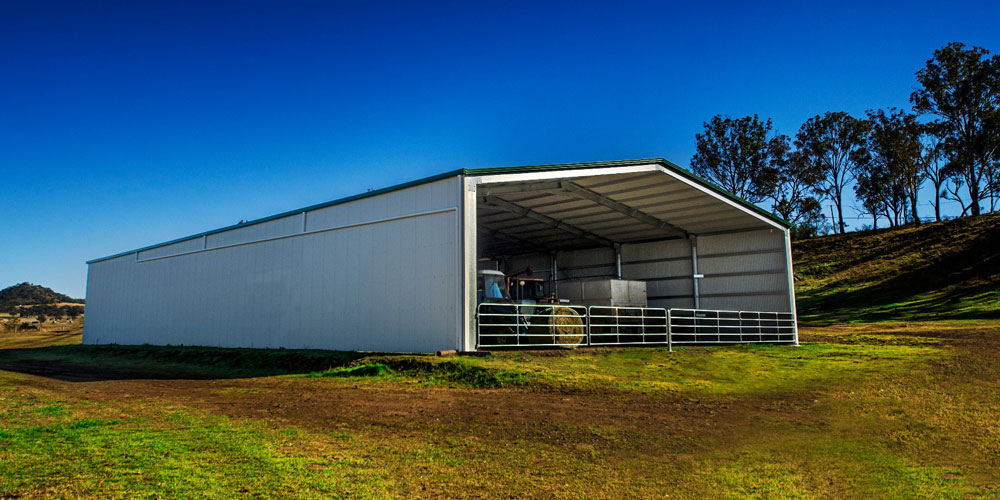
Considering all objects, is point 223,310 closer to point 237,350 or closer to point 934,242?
point 237,350

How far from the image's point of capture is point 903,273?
44562mm

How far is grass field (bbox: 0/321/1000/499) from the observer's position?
5.71 m

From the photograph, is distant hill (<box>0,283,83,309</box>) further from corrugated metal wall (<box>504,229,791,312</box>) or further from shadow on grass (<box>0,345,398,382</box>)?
corrugated metal wall (<box>504,229,791,312</box>)

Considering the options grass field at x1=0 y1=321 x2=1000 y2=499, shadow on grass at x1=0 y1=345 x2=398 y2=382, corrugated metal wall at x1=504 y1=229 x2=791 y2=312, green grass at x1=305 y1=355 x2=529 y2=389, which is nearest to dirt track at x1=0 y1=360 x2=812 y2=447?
grass field at x1=0 y1=321 x2=1000 y2=499

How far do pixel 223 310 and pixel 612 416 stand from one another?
17041 mm

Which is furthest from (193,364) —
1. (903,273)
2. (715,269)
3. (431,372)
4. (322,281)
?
(903,273)

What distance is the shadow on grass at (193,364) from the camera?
1493cm

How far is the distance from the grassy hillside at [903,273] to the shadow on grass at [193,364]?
95.2 feet

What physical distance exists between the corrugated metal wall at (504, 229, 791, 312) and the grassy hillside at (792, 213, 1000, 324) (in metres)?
13.2

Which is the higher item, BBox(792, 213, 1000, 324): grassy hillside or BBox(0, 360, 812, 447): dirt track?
BBox(792, 213, 1000, 324): grassy hillside

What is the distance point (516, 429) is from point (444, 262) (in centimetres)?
746

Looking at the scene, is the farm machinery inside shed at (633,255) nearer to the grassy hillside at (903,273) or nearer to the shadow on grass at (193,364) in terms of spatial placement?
the shadow on grass at (193,364)

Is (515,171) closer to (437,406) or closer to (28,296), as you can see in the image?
(437,406)

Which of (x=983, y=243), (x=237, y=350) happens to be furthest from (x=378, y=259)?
(x=983, y=243)
